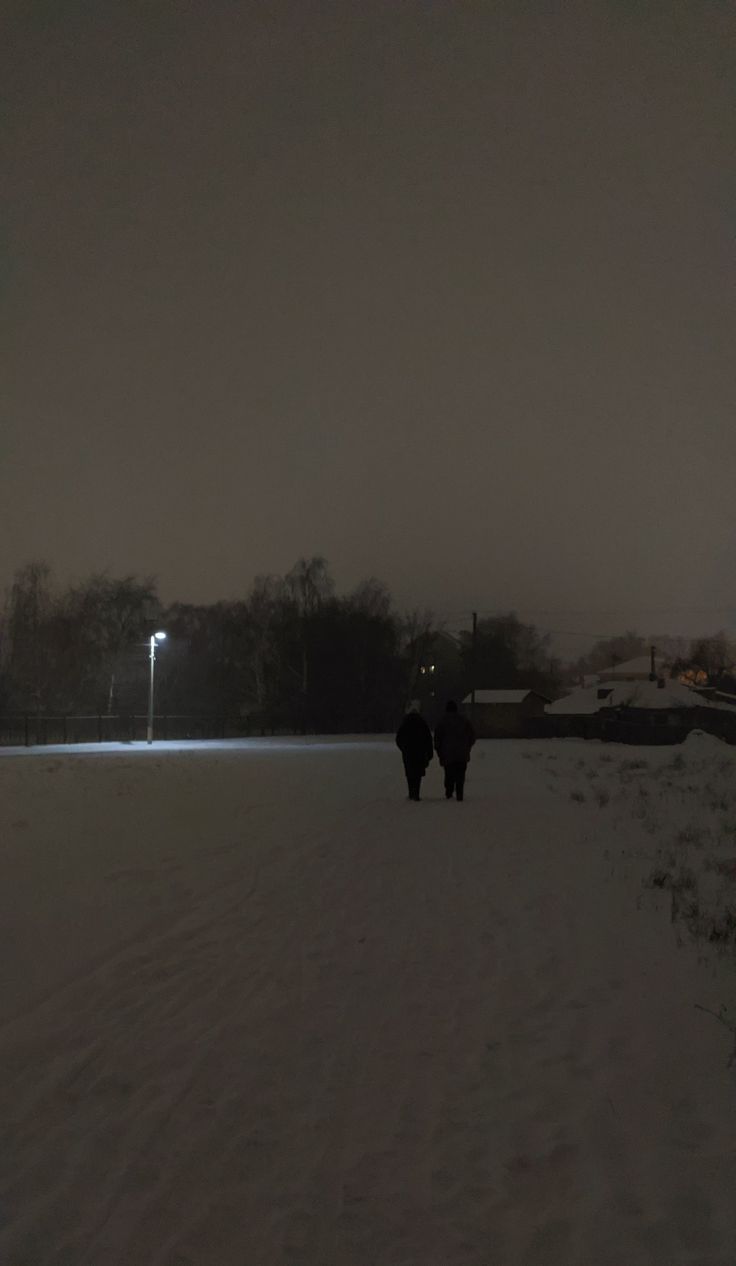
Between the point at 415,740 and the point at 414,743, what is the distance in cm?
9

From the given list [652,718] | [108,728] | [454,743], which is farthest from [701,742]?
[454,743]

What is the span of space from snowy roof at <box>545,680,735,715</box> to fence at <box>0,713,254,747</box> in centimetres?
2588

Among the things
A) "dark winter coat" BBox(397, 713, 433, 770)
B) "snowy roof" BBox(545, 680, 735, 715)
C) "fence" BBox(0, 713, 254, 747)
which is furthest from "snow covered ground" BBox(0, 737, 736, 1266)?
"snowy roof" BBox(545, 680, 735, 715)

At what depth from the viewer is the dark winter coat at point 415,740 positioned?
17.2m

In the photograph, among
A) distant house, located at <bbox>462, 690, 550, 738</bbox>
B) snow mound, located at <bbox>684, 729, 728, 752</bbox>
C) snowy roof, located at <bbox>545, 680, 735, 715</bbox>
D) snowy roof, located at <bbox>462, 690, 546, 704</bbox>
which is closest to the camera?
snow mound, located at <bbox>684, 729, 728, 752</bbox>

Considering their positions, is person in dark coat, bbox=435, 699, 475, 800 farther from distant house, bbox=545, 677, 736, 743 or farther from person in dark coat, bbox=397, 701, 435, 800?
distant house, bbox=545, 677, 736, 743

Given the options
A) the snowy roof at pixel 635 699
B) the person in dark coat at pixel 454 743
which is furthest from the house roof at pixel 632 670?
the person in dark coat at pixel 454 743

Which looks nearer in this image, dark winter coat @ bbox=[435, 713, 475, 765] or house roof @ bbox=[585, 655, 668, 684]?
dark winter coat @ bbox=[435, 713, 475, 765]

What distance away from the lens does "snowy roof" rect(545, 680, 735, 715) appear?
67188 millimetres

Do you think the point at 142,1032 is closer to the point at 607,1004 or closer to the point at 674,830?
the point at 607,1004

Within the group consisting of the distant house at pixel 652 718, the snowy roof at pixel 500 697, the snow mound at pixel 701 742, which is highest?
the snowy roof at pixel 500 697

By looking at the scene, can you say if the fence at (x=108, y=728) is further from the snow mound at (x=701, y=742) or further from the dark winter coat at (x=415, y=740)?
the dark winter coat at (x=415, y=740)

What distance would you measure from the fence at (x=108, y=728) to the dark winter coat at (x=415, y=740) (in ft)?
111

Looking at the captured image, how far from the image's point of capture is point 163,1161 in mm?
3943
